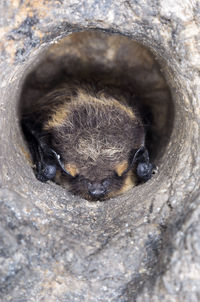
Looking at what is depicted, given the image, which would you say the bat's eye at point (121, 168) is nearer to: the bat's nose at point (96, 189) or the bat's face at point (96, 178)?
the bat's face at point (96, 178)

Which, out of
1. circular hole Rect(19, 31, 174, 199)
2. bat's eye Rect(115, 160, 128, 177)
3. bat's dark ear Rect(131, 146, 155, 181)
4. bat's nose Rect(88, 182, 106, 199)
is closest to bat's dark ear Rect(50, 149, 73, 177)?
bat's nose Rect(88, 182, 106, 199)

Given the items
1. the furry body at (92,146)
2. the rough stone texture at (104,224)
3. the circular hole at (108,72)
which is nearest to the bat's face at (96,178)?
the furry body at (92,146)

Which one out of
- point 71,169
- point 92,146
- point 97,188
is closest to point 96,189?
point 97,188

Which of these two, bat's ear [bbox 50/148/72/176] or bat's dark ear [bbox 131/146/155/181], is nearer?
bat's ear [bbox 50/148/72/176]

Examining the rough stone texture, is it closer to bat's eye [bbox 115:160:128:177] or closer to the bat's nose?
the bat's nose

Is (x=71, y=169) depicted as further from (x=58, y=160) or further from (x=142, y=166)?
(x=142, y=166)
